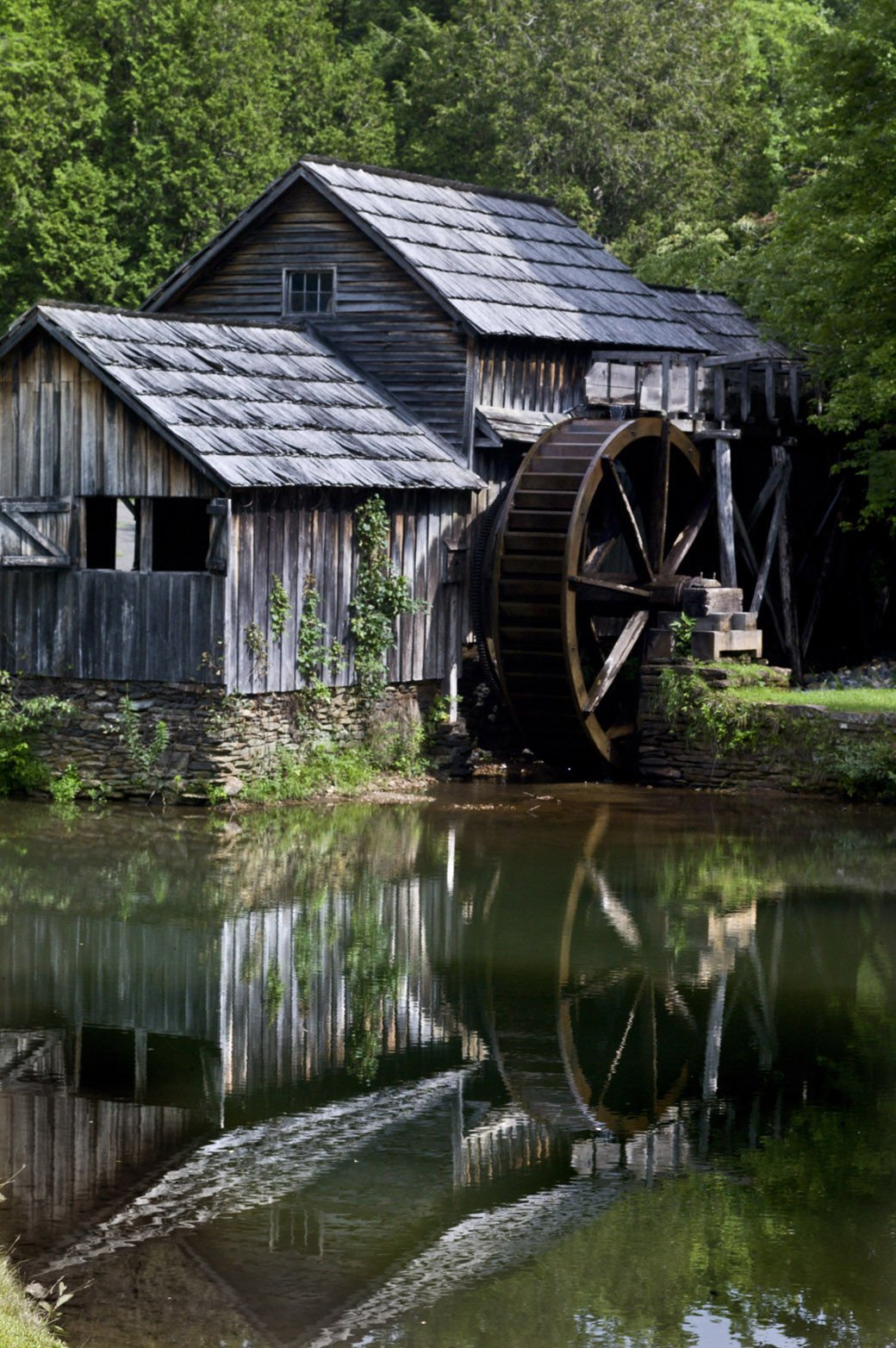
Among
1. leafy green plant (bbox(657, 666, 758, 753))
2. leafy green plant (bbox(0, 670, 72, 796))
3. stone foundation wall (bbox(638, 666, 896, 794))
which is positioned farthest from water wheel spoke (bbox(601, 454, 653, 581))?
leafy green plant (bbox(0, 670, 72, 796))

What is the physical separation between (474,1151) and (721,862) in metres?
7.47

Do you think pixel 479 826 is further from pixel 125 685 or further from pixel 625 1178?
pixel 625 1178

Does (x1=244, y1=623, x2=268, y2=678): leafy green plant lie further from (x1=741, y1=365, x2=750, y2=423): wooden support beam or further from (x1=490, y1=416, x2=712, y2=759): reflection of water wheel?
(x1=741, y1=365, x2=750, y2=423): wooden support beam

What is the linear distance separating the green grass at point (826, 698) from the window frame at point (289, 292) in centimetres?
630

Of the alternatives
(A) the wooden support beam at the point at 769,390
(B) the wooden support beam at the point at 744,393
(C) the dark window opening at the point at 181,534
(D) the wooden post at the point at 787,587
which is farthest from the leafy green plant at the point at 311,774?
(D) the wooden post at the point at 787,587

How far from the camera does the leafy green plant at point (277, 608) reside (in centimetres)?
1884

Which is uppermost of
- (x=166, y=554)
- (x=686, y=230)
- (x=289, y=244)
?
(x=686, y=230)

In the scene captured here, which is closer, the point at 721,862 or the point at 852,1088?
the point at 852,1088

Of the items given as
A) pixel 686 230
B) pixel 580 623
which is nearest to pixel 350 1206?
pixel 580 623

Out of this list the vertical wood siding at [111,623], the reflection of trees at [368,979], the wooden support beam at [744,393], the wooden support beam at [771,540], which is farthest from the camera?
the wooden support beam at [771,540]

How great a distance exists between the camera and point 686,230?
1353 inches

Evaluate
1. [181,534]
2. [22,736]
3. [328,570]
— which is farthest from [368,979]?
[181,534]

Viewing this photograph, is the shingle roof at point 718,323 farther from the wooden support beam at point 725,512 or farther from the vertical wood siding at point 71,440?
the vertical wood siding at point 71,440

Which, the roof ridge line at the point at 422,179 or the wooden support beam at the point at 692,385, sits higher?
the roof ridge line at the point at 422,179
